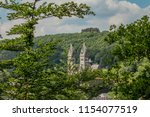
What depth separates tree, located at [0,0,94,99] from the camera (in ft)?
63.0

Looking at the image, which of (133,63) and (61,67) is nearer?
(133,63)

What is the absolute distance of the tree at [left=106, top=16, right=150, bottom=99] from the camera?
17938mm

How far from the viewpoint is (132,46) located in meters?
18.8

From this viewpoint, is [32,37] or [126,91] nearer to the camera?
[126,91]

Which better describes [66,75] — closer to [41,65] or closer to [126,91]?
[41,65]

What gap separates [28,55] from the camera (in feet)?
62.6

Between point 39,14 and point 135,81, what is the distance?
583cm

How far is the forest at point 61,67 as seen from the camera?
1856 cm

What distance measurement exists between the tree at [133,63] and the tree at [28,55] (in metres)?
3.02

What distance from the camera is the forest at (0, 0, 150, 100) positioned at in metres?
18.6

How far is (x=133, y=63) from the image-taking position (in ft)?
62.4

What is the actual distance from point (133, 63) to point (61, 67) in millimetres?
3940

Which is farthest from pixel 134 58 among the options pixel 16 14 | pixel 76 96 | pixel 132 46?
pixel 16 14

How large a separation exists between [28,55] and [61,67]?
251 centimetres
